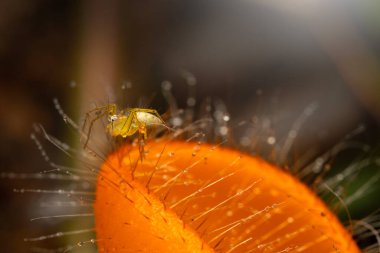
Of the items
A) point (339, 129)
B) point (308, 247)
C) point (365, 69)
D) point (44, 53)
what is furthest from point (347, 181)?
point (44, 53)

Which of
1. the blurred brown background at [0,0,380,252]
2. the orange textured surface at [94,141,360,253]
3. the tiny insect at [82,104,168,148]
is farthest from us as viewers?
the blurred brown background at [0,0,380,252]

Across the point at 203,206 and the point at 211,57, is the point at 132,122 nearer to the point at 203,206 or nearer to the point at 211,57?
the point at 203,206

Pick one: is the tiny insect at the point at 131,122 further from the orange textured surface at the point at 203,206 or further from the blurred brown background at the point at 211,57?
the blurred brown background at the point at 211,57

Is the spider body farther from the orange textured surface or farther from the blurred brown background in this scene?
the blurred brown background

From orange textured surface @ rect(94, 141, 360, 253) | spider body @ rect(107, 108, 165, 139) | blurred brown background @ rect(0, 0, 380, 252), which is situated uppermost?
blurred brown background @ rect(0, 0, 380, 252)

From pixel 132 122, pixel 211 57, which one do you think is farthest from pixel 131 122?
pixel 211 57

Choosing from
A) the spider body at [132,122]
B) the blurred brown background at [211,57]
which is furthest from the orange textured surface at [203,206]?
the blurred brown background at [211,57]

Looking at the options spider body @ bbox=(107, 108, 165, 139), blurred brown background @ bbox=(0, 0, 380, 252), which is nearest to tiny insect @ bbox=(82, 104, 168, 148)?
spider body @ bbox=(107, 108, 165, 139)
